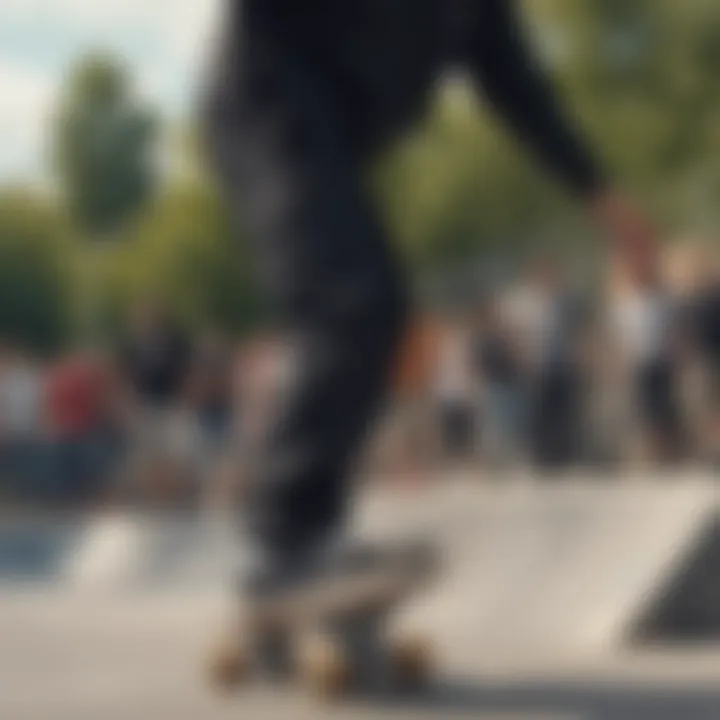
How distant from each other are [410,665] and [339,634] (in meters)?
0.25

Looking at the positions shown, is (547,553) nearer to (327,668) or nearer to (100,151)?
(327,668)

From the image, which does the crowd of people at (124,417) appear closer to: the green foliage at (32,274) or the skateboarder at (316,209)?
the skateboarder at (316,209)

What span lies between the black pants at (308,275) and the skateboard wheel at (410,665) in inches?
14.1

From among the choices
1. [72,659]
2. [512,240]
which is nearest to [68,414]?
[72,659]

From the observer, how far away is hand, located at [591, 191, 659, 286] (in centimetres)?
413

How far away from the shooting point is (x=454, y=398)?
11328 mm

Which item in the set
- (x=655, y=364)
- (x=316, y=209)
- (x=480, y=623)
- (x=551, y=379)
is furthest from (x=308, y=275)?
(x=551, y=379)

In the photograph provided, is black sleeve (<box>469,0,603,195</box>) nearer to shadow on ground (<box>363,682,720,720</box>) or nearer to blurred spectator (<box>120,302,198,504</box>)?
shadow on ground (<box>363,682,720,720</box>)

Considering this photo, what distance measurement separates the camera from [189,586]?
25.5 ft

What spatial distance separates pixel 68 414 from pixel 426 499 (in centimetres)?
617

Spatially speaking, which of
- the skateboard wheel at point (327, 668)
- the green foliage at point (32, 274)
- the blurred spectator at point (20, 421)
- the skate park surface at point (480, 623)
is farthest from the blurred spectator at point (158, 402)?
the green foliage at point (32, 274)

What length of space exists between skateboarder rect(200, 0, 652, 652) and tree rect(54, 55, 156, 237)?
49.3 meters

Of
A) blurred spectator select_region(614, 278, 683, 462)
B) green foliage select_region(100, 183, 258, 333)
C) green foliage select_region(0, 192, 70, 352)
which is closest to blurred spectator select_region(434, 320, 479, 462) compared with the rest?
blurred spectator select_region(614, 278, 683, 462)

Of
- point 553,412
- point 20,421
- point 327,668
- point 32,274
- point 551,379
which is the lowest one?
point 327,668
